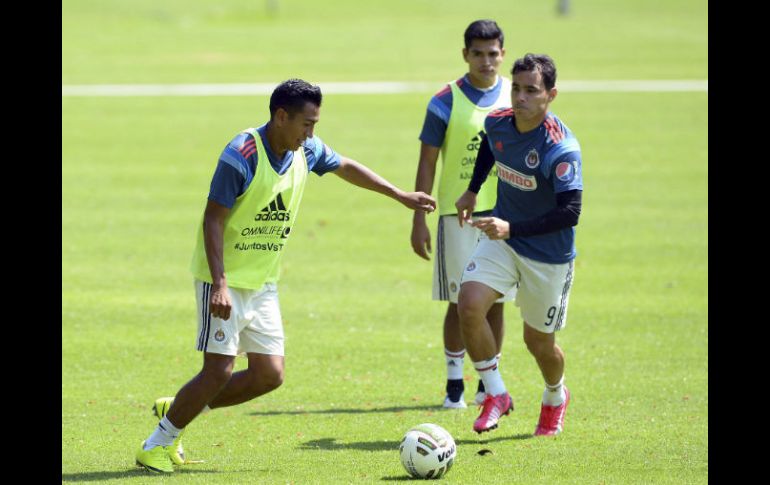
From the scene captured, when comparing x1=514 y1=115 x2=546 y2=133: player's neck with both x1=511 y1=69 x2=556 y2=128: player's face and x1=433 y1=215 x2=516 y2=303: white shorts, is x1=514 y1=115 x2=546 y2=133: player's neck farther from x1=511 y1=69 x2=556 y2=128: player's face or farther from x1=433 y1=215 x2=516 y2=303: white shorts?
x1=433 y1=215 x2=516 y2=303: white shorts

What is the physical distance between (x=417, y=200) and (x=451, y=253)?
1.60m

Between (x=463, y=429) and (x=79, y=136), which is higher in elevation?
(x=79, y=136)

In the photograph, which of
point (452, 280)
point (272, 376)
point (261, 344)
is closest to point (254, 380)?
point (272, 376)

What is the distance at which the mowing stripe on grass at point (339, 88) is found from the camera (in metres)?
28.7

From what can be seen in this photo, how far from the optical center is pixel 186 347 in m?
12.3

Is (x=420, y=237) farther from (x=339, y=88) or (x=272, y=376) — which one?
(x=339, y=88)

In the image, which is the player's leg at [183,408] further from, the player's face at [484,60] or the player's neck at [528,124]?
the player's face at [484,60]

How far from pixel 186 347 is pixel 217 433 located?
3039 mm

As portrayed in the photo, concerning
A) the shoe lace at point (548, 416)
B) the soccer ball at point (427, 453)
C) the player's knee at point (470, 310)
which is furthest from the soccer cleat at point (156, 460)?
the shoe lace at point (548, 416)

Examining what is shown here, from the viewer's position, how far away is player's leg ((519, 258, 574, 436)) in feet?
28.9

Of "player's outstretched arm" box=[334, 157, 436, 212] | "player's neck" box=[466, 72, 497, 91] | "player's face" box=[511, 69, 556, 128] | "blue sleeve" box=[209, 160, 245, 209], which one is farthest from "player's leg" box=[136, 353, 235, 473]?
"player's neck" box=[466, 72, 497, 91]

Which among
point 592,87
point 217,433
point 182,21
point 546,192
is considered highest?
point 182,21

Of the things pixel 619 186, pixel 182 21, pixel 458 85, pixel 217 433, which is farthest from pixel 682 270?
pixel 182 21
